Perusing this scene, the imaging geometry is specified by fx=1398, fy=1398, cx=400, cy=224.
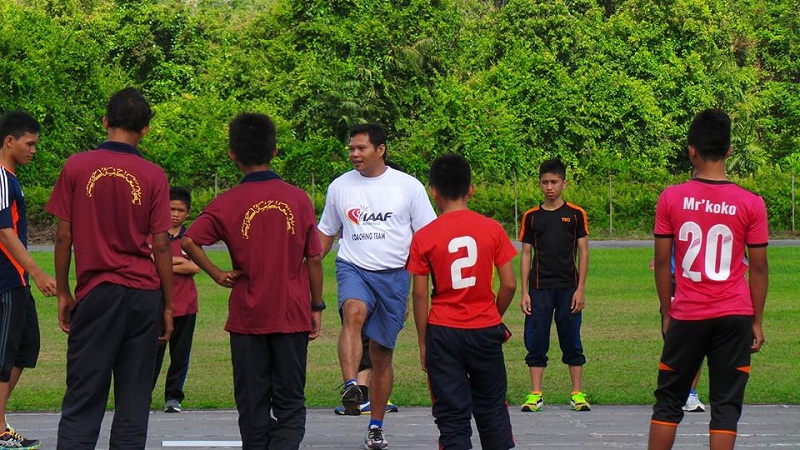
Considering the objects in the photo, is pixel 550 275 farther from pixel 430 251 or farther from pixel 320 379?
pixel 430 251

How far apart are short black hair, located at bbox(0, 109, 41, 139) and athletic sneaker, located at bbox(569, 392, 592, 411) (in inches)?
185

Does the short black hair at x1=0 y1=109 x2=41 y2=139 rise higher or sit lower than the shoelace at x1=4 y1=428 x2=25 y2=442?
higher

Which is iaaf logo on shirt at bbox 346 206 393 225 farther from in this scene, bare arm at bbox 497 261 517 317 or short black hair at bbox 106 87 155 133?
short black hair at bbox 106 87 155 133

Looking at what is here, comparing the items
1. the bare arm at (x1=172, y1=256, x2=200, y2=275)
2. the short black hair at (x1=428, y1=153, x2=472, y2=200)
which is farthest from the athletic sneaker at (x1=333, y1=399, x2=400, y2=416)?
the short black hair at (x1=428, y1=153, x2=472, y2=200)

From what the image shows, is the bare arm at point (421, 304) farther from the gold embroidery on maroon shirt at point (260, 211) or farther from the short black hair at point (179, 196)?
the short black hair at point (179, 196)

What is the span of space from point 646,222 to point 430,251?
41340 mm

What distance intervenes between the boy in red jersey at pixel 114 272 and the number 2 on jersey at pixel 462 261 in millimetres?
1557

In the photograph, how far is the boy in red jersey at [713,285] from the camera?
7.54m

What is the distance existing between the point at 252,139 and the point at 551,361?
7.77m

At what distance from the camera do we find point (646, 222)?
158ft

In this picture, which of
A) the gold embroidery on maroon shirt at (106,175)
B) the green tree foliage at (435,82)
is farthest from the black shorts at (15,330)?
the green tree foliage at (435,82)

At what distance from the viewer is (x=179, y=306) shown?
1120 cm

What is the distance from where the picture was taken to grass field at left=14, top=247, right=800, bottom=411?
12000 mm

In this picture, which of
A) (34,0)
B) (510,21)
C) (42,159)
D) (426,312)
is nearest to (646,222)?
(510,21)
